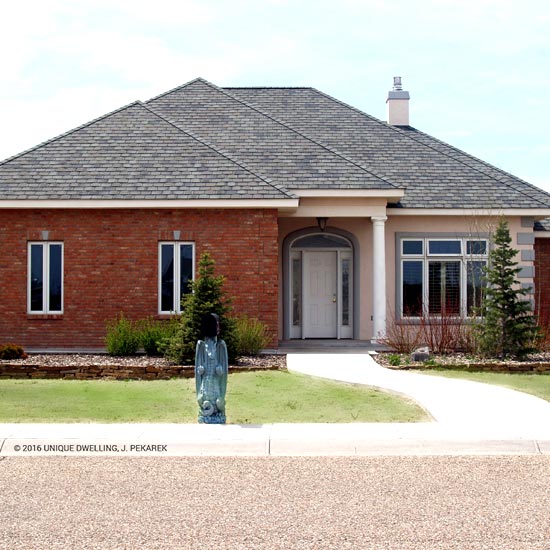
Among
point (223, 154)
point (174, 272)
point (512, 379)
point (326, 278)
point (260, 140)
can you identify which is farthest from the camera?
point (260, 140)

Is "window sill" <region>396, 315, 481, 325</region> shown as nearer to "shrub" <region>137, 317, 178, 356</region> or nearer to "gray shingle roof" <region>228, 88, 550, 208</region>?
"gray shingle roof" <region>228, 88, 550, 208</region>

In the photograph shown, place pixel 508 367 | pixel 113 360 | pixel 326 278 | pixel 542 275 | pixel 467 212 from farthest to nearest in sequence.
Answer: pixel 542 275 → pixel 326 278 → pixel 467 212 → pixel 113 360 → pixel 508 367

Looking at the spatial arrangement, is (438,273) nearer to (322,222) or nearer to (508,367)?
(322,222)

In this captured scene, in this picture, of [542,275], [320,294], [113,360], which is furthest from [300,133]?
[113,360]

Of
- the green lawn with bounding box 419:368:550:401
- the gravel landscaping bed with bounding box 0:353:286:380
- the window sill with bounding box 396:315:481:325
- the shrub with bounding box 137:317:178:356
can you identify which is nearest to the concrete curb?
the green lawn with bounding box 419:368:550:401

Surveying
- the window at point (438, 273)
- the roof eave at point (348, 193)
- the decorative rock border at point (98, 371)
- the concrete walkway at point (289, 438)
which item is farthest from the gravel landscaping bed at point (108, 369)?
the window at point (438, 273)

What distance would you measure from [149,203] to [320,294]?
17.4ft

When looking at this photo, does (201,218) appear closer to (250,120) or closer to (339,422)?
(250,120)

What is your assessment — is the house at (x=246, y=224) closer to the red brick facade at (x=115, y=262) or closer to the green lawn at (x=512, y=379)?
the red brick facade at (x=115, y=262)

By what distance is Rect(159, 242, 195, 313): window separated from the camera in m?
19.8

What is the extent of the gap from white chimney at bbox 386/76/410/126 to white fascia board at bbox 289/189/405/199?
22.3 ft

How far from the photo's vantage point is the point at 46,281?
19.9 m

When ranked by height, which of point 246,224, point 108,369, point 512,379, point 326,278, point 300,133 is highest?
point 300,133

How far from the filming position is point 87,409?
1206 centimetres
